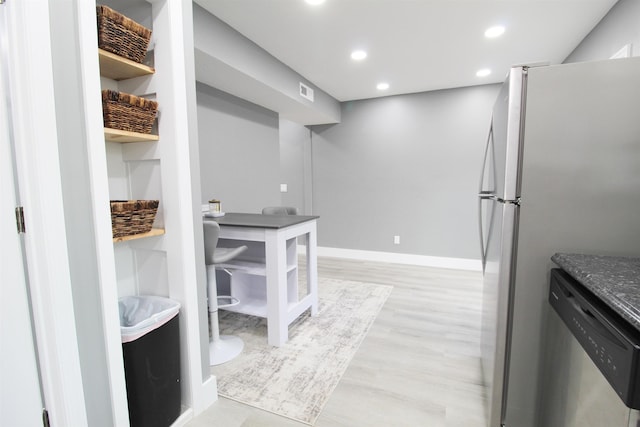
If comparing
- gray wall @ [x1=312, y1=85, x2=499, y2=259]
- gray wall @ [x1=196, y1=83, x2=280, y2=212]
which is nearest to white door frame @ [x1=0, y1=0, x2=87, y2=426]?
gray wall @ [x1=196, y1=83, x2=280, y2=212]

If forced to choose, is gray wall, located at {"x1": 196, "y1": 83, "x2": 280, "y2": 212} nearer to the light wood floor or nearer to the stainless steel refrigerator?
the light wood floor

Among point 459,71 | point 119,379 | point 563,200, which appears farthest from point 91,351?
point 459,71

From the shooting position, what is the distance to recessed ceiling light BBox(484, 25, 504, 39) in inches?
94.4

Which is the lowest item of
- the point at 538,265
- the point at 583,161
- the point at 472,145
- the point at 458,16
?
the point at 538,265

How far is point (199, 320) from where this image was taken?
1.62 metres

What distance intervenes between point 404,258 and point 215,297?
3.13 meters

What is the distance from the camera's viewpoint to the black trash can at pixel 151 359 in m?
1.29

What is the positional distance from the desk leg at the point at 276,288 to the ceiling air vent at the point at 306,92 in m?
2.05

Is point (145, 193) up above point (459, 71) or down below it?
below

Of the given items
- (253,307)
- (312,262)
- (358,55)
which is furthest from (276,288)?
(358,55)

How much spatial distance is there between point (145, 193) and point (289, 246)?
Answer: 1255 millimetres

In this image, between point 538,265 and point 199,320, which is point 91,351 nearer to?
point 199,320

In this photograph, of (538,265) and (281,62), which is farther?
(281,62)

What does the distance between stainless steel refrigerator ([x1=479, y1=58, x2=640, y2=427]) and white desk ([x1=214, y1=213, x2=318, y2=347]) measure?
1385 mm
